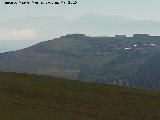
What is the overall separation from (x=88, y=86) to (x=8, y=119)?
120 ft

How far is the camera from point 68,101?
61.2m

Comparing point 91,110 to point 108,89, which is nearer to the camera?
point 91,110

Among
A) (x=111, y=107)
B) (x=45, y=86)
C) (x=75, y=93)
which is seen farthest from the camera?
(x=45, y=86)

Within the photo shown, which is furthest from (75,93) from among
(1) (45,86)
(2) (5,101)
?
(2) (5,101)

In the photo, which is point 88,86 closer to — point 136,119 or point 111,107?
point 111,107

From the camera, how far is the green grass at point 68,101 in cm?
5070

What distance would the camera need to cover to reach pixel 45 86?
242 ft

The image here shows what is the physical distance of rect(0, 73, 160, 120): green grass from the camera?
166 ft

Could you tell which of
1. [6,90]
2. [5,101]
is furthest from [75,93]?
[5,101]

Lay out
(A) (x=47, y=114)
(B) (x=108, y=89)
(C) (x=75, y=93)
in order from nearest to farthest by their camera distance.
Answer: (A) (x=47, y=114), (C) (x=75, y=93), (B) (x=108, y=89)

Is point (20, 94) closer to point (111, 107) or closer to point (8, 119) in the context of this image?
point (111, 107)

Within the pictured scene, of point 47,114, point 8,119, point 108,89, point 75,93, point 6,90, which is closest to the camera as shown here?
point 8,119

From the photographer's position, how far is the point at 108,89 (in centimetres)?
7919

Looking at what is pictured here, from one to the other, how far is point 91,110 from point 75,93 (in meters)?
13.6
